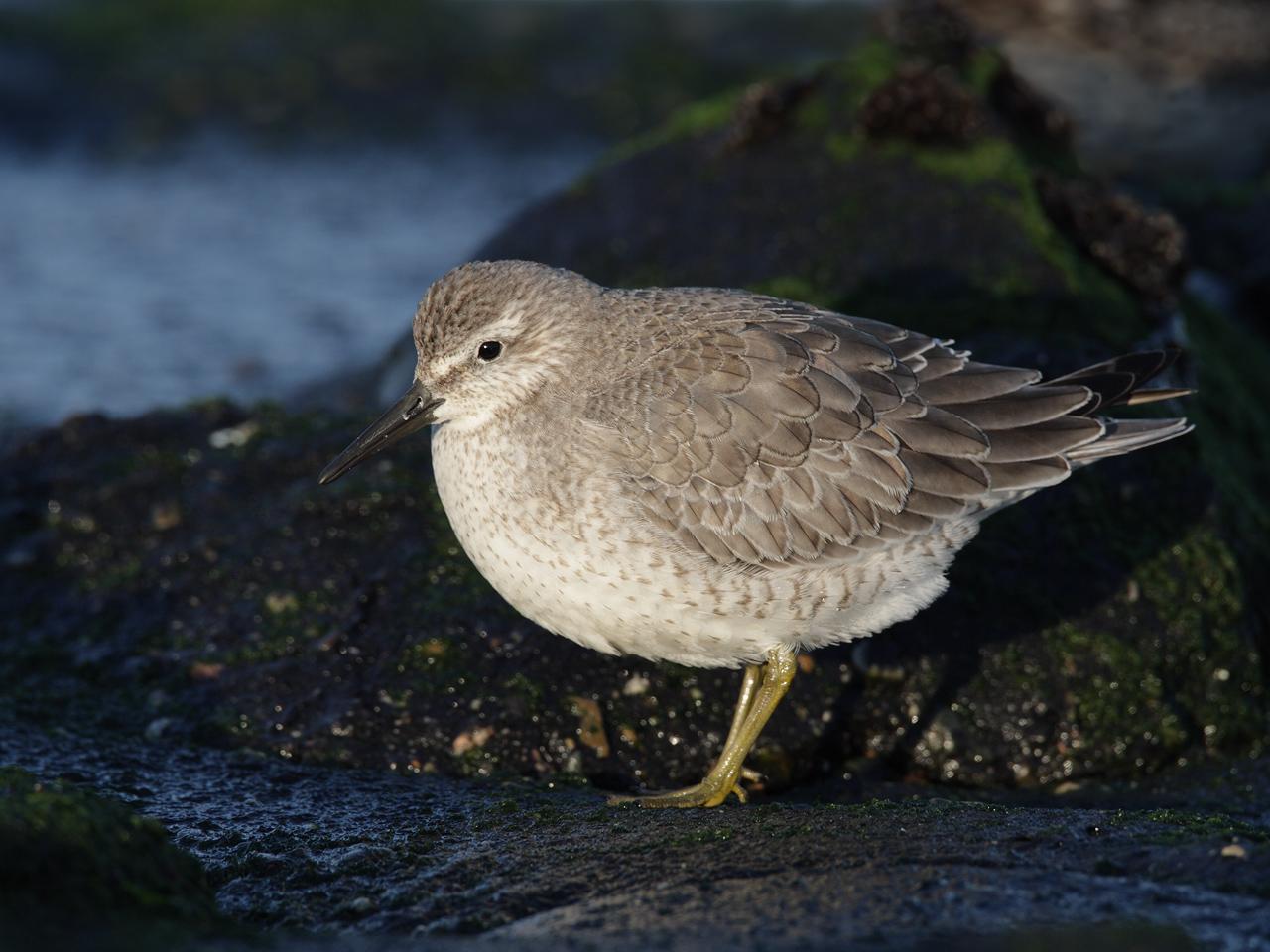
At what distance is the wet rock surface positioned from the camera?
410 cm

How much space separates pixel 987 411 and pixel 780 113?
3918 mm

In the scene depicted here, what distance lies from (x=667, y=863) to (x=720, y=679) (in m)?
1.75

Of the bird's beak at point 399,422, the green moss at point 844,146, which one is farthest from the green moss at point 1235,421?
the bird's beak at point 399,422

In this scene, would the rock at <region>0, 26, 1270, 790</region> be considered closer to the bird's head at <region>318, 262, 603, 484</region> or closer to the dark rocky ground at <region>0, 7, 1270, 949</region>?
Answer: the dark rocky ground at <region>0, 7, 1270, 949</region>

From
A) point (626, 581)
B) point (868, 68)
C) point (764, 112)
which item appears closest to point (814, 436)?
point (626, 581)

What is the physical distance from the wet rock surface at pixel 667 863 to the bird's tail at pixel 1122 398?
5.05ft

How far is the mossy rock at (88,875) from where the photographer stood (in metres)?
3.83

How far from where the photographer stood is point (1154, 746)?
6.46 metres

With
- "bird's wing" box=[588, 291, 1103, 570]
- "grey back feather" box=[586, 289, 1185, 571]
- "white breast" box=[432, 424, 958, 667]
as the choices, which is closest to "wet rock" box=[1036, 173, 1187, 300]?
"grey back feather" box=[586, 289, 1185, 571]

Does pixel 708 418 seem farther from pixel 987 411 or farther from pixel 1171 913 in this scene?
pixel 1171 913

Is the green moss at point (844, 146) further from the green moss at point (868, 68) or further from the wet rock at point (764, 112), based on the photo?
the wet rock at point (764, 112)

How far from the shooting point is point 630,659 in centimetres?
634

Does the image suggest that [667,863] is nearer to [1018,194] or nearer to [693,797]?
[693,797]

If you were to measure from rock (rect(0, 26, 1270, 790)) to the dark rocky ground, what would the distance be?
0.7 inches
